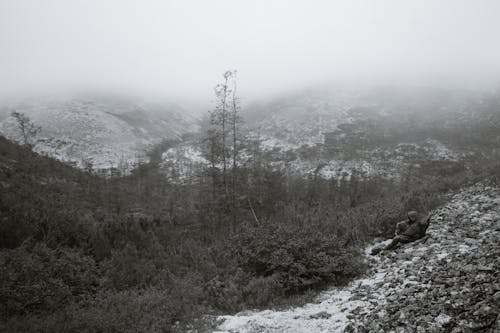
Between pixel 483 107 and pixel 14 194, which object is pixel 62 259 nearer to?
pixel 14 194

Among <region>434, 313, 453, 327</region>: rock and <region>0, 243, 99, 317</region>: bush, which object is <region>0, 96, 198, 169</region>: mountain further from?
<region>434, 313, 453, 327</region>: rock

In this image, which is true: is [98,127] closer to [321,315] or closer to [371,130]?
[371,130]

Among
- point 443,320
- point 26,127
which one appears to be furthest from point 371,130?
point 26,127

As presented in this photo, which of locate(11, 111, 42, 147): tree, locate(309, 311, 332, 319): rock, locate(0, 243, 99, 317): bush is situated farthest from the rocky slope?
locate(11, 111, 42, 147): tree

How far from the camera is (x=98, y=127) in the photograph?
46.7 meters

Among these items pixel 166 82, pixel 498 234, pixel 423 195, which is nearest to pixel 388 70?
pixel 166 82

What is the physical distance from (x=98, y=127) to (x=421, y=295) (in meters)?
50.5

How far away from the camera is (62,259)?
7715 millimetres

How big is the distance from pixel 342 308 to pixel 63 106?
61571 millimetres

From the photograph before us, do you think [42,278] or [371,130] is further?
[371,130]

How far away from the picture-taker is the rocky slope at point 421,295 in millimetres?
4137

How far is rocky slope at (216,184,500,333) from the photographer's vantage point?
4137 millimetres

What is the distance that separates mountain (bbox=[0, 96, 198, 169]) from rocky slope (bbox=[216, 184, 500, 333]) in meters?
32.9

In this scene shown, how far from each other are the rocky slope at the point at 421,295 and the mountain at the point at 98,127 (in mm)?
32868
